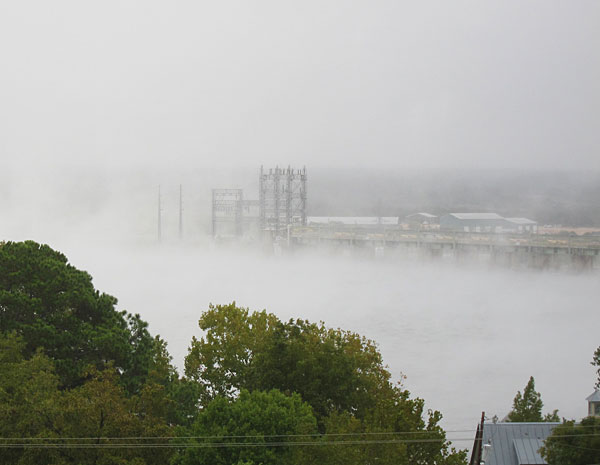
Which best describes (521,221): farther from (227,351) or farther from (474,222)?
(227,351)

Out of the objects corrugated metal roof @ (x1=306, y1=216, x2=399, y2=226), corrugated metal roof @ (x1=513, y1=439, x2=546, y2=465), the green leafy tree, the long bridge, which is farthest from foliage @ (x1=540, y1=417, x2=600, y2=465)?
corrugated metal roof @ (x1=306, y1=216, x2=399, y2=226)

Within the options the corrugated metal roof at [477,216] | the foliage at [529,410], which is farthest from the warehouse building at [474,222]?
the foliage at [529,410]

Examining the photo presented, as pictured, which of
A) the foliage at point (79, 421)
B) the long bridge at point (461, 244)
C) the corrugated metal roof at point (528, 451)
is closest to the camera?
the foliage at point (79, 421)

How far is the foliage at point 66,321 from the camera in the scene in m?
6.99

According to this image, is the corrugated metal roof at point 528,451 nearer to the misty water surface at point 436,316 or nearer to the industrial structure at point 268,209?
the misty water surface at point 436,316

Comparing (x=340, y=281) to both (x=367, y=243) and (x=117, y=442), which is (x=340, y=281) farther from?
(x=117, y=442)

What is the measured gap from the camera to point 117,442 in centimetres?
511

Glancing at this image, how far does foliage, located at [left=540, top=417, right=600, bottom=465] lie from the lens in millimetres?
5871

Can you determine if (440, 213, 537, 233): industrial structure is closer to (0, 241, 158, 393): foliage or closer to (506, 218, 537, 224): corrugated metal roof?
(506, 218, 537, 224): corrugated metal roof

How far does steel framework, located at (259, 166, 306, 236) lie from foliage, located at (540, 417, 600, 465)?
879 inches

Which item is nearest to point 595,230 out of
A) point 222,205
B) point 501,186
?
Answer: point 501,186

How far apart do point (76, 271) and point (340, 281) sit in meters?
22.9

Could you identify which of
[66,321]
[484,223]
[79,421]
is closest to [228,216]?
[484,223]

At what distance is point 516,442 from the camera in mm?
7141
